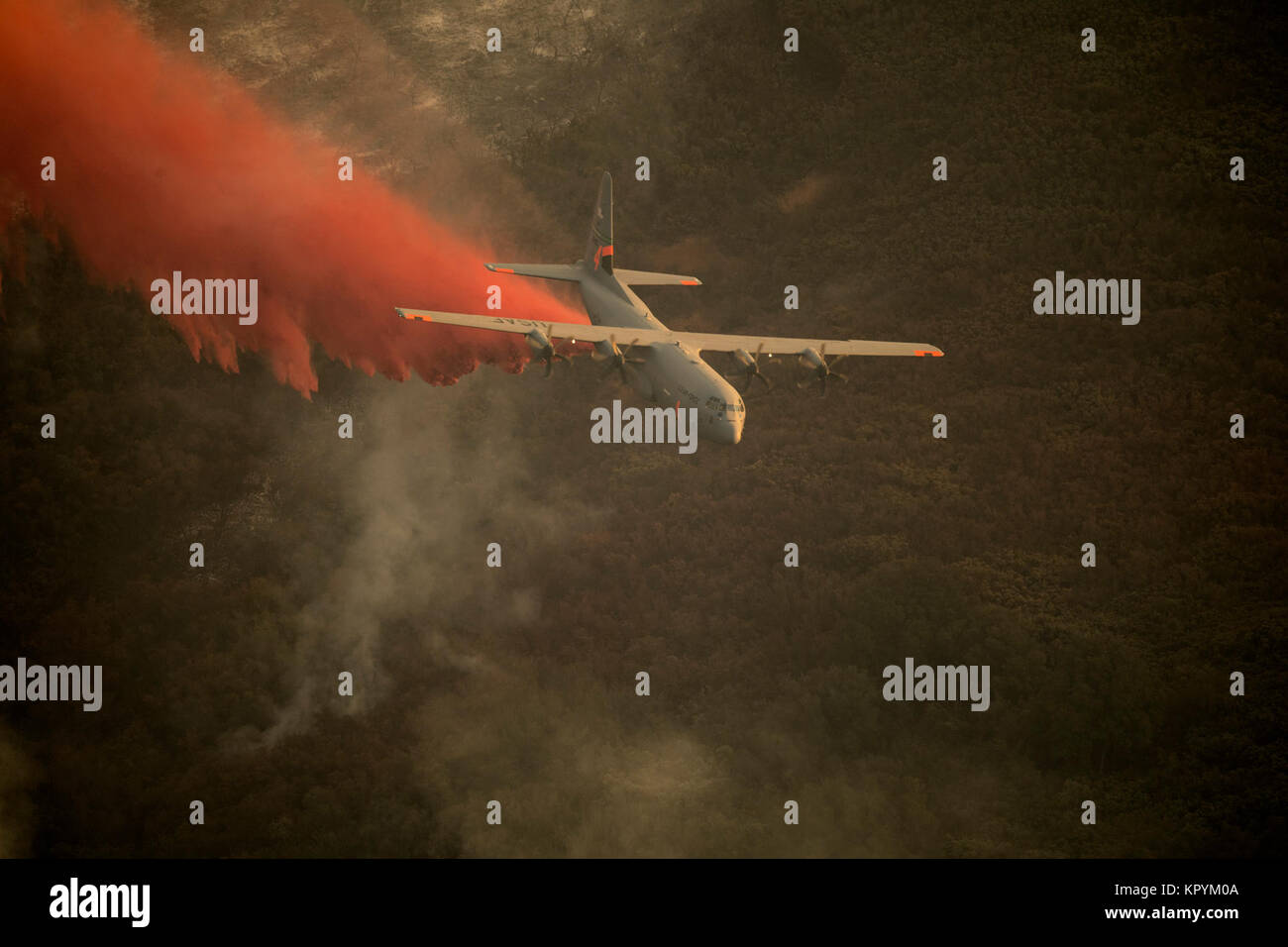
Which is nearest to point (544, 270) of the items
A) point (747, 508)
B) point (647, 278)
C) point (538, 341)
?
point (647, 278)

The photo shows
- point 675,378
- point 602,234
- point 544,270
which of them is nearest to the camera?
point 675,378

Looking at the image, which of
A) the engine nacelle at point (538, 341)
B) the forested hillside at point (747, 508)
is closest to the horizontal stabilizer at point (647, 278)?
the forested hillside at point (747, 508)

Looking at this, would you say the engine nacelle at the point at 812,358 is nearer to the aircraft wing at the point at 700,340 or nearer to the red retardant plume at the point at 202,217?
the aircraft wing at the point at 700,340

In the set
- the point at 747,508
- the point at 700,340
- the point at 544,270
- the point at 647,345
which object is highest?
the point at 544,270

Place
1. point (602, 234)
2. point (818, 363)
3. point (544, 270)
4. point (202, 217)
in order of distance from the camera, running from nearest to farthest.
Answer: point (818, 363), point (202, 217), point (544, 270), point (602, 234)

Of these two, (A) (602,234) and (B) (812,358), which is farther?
(A) (602,234)

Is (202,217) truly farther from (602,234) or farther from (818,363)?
(818,363)

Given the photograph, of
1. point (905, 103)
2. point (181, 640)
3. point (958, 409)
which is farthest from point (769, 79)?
point (181, 640)

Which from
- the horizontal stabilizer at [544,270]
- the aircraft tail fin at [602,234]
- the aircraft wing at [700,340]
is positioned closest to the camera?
the aircraft wing at [700,340]
